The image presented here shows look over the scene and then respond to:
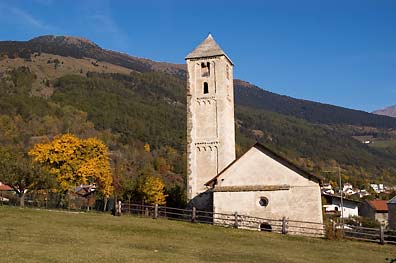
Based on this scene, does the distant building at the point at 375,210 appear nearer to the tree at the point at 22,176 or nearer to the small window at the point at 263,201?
the small window at the point at 263,201

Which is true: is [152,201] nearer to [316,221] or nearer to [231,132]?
[231,132]

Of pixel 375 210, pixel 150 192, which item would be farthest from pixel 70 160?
pixel 375 210

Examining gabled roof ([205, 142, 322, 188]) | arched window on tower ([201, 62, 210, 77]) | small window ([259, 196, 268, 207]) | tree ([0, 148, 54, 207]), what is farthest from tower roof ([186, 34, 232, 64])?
tree ([0, 148, 54, 207])

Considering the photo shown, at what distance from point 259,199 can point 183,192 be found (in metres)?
31.0

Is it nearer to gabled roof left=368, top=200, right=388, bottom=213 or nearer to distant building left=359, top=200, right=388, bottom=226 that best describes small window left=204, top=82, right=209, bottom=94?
distant building left=359, top=200, right=388, bottom=226

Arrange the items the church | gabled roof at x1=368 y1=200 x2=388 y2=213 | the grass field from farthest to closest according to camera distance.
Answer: gabled roof at x1=368 y1=200 x2=388 y2=213
the church
the grass field

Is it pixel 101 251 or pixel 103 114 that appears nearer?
pixel 101 251

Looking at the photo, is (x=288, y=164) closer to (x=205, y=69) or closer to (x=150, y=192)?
(x=205, y=69)

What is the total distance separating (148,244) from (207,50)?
93.3 feet

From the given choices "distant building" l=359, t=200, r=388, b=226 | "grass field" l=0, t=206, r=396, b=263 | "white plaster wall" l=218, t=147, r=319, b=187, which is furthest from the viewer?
"distant building" l=359, t=200, r=388, b=226

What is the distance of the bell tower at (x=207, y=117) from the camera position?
141 feet

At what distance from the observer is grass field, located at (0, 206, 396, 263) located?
685 inches

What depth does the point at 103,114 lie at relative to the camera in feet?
622

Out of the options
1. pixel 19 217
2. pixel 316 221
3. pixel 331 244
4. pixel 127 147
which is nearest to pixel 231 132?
pixel 316 221
